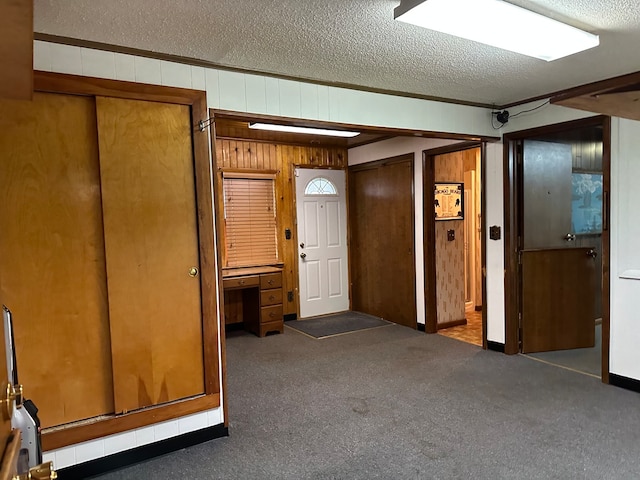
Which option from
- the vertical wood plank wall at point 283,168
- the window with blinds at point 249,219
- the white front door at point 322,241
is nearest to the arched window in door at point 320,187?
the white front door at point 322,241

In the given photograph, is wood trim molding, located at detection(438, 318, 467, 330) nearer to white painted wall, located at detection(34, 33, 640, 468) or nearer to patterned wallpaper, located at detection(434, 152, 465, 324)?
patterned wallpaper, located at detection(434, 152, 465, 324)

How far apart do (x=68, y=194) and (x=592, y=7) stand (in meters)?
2.71

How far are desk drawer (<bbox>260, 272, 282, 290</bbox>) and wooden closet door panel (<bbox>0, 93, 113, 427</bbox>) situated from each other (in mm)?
2637

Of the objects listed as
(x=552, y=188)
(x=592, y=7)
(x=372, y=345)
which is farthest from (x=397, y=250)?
(x=592, y=7)

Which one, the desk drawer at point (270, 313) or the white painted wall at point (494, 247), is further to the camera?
the desk drawer at point (270, 313)

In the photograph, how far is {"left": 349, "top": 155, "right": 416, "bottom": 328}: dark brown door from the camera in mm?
5055

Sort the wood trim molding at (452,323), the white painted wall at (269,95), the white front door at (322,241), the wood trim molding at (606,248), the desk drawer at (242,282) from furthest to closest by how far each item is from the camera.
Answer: the white front door at (322,241), the wood trim molding at (452,323), the desk drawer at (242,282), the wood trim molding at (606,248), the white painted wall at (269,95)

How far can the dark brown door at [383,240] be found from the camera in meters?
5.05

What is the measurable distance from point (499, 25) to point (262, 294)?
3.65 meters

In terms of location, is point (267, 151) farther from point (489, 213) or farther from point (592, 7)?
point (592, 7)

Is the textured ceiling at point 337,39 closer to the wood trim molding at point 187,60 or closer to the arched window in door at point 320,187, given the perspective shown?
the wood trim molding at point 187,60

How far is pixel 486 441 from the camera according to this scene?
2.50 m

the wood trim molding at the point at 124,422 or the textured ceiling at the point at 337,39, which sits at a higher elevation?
the textured ceiling at the point at 337,39

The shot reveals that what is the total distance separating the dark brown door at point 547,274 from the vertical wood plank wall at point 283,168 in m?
2.67
